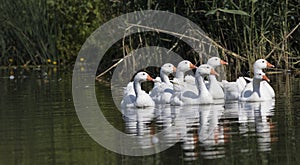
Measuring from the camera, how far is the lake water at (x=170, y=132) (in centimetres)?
974

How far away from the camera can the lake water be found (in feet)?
32.0

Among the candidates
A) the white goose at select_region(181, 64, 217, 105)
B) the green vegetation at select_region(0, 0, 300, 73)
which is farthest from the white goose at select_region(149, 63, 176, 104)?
the green vegetation at select_region(0, 0, 300, 73)

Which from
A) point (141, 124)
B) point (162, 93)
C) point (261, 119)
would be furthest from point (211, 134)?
point (162, 93)

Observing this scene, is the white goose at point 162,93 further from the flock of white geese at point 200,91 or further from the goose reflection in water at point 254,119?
the goose reflection in water at point 254,119

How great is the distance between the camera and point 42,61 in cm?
3177

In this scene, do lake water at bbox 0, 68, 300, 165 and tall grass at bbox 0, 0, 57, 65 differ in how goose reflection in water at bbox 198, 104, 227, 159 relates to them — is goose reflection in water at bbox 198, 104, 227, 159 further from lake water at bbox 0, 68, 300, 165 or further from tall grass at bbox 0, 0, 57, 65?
tall grass at bbox 0, 0, 57, 65

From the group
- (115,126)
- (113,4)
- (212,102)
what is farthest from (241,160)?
(113,4)

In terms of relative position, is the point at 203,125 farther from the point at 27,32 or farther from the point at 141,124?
the point at 27,32

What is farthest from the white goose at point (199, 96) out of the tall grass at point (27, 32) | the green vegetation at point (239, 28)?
the tall grass at point (27, 32)

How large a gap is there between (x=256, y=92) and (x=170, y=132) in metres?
4.24

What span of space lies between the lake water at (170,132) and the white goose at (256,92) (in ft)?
0.91

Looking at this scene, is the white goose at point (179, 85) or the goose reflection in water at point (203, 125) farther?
the white goose at point (179, 85)

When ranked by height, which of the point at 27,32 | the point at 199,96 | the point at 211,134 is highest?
the point at 27,32

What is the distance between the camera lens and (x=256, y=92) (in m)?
15.6
